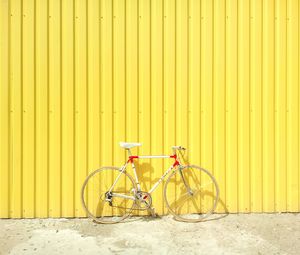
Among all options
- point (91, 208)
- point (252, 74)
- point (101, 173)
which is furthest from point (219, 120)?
point (91, 208)

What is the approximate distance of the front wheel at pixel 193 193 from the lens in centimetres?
575

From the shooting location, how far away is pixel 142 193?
5.55m

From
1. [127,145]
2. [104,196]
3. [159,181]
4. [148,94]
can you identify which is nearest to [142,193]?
[159,181]

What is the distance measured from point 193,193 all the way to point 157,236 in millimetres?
958

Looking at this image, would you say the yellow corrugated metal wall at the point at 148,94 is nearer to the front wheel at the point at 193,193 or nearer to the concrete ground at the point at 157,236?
the front wheel at the point at 193,193

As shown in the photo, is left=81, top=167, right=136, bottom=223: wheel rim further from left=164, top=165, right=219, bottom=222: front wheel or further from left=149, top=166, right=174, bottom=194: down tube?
left=164, top=165, right=219, bottom=222: front wheel

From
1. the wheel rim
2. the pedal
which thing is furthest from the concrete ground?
the wheel rim

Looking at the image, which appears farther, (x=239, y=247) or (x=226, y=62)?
(x=226, y=62)

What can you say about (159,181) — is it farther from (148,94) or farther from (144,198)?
(148,94)

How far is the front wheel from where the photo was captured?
5.75 meters

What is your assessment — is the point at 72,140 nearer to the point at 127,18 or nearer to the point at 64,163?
the point at 64,163

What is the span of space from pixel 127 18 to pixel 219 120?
190 cm

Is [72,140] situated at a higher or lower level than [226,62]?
lower

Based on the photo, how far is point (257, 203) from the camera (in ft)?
19.1
